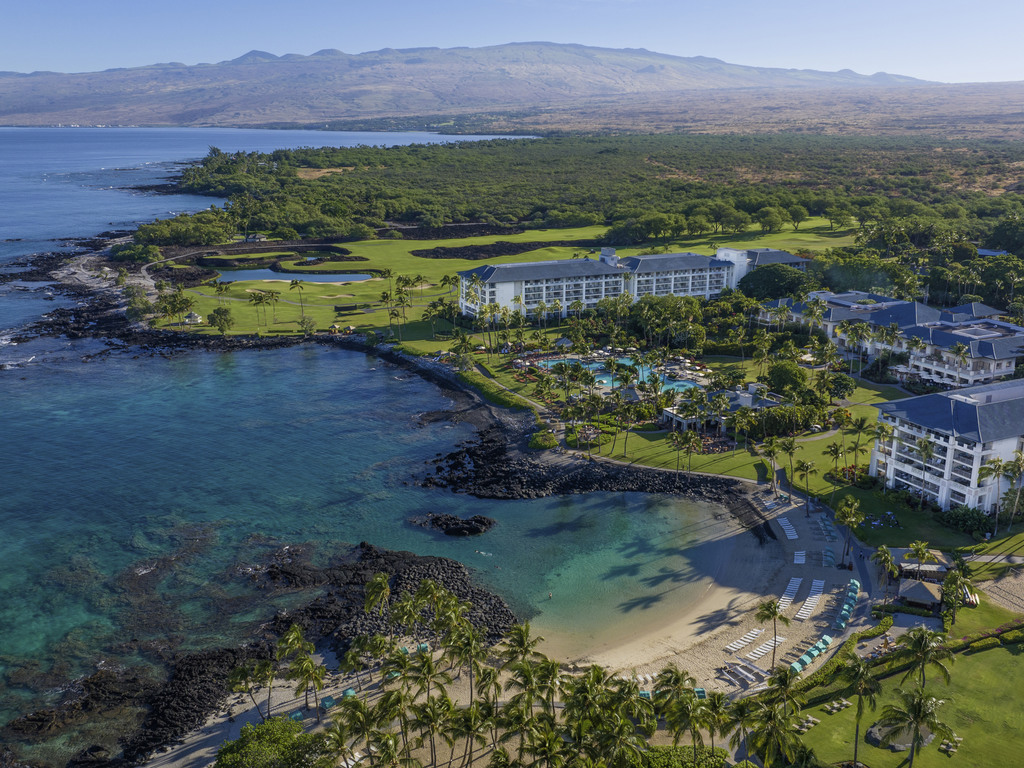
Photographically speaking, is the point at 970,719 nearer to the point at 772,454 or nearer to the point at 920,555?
the point at 920,555

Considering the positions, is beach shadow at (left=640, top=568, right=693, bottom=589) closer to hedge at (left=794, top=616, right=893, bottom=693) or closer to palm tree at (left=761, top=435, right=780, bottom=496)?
hedge at (left=794, top=616, right=893, bottom=693)

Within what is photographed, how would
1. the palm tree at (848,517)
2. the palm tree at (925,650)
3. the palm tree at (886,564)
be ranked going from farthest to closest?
the palm tree at (848,517)
the palm tree at (886,564)
the palm tree at (925,650)

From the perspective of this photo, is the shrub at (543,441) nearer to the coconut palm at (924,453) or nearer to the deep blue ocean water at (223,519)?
the deep blue ocean water at (223,519)

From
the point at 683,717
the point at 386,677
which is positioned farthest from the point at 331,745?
the point at 683,717

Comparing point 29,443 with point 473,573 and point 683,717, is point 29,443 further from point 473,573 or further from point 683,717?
point 683,717

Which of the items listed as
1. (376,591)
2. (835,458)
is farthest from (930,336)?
(376,591)

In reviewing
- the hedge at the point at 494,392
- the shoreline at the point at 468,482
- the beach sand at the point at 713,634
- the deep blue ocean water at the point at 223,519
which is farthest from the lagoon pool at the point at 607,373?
the beach sand at the point at 713,634
